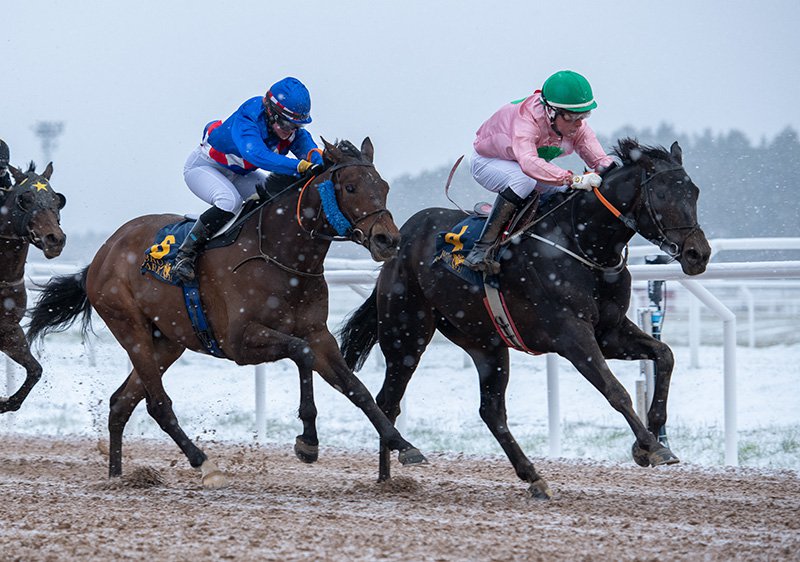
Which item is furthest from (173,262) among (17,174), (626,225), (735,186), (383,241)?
(735,186)

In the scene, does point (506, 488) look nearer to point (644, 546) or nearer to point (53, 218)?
point (644, 546)

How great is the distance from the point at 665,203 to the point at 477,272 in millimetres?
1006

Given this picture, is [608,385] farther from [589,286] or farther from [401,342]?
[401,342]

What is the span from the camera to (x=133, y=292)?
19.1 feet

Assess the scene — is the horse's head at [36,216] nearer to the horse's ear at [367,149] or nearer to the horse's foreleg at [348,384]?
the horse's foreleg at [348,384]

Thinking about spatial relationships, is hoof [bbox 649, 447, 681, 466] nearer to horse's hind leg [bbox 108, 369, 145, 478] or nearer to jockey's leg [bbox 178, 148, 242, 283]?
jockey's leg [bbox 178, 148, 242, 283]

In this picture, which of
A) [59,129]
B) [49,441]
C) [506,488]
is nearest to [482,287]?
[506,488]

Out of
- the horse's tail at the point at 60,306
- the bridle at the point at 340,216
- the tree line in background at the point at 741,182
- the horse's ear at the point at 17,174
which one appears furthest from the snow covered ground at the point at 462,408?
the tree line in background at the point at 741,182

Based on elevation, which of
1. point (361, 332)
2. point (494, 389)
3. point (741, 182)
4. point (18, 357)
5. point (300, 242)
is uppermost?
point (741, 182)

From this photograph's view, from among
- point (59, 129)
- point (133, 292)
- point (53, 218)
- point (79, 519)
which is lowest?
point (79, 519)

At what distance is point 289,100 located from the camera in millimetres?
5176

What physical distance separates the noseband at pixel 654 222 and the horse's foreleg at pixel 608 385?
0.49 m

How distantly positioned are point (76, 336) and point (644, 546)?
13.2m

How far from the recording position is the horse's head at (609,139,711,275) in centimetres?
461
